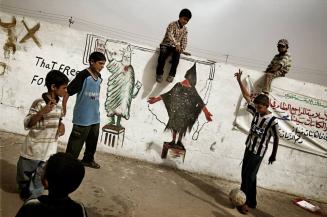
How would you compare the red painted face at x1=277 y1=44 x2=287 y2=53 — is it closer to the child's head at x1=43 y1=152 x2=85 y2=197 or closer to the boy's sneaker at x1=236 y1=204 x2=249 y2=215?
the boy's sneaker at x1=236 y1=204 x2=249 y2=215

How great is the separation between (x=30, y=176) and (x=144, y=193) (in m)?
1.96

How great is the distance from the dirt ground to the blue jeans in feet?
0.99

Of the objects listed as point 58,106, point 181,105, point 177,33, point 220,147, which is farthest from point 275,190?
point 58,106

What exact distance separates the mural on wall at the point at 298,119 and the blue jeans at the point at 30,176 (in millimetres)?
4398

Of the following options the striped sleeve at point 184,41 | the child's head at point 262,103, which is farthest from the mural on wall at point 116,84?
the child's head at point 262,103

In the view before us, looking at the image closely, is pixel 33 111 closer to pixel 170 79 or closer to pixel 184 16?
pixel 170 79

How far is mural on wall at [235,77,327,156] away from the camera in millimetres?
7020

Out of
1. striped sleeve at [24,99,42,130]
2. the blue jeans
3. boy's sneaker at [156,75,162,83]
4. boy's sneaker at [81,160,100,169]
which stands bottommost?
boy's sneaker at [81,160,100,169]

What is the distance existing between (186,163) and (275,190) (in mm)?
2061

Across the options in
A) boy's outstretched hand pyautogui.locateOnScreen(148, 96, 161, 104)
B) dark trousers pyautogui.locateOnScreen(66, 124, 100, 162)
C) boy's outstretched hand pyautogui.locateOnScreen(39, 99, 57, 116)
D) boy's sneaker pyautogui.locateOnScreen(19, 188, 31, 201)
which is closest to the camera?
boy's outstretched hand pyautogui.locateOnScreen(39, 99, 57, 116)

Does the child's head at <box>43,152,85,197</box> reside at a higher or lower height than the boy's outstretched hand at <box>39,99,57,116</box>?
lower

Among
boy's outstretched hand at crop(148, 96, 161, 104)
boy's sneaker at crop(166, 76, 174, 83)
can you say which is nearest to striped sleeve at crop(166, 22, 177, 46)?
boy's sneaker at crop(166, 76, 174, 83)

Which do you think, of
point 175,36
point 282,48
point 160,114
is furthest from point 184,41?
point 282,48

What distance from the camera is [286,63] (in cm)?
693
